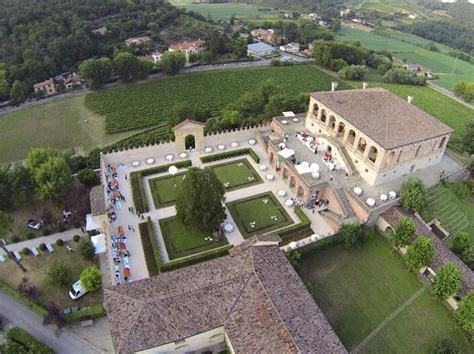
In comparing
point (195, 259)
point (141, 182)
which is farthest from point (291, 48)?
point (195, 259)

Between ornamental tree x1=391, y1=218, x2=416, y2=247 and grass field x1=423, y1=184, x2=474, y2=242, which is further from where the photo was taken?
grass field x1=423, y1=184, x2=474, y2=242

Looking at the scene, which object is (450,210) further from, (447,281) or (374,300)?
(374,300)

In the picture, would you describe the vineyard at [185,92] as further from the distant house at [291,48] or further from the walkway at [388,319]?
the walkway at [388,319]

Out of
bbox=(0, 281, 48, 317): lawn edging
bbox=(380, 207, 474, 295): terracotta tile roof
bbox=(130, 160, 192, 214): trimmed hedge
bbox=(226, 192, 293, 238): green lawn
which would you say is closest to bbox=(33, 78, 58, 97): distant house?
bbox=(130, 160, 192, 214): trimmed hedge

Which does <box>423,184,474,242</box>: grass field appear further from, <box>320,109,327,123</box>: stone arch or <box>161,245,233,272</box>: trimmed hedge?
<box>161,245,233,272</box>: trimmed hedge

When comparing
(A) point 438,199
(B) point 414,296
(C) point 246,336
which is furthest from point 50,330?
(A) point 438,199
